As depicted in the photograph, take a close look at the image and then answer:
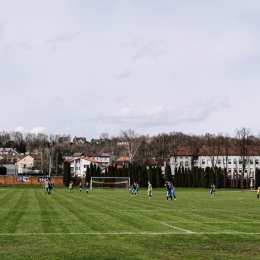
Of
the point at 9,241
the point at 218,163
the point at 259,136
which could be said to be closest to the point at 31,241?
the point at 9,241

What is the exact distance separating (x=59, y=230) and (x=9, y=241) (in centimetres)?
304

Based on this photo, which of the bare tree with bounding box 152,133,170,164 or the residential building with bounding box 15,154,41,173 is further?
the residential building with bounding box 15,154,41,173

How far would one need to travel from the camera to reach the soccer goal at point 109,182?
290 feet

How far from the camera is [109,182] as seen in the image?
294 ft

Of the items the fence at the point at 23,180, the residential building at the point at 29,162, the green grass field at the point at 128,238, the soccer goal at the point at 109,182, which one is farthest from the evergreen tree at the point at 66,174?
Result: the residential building at the point at 29,162

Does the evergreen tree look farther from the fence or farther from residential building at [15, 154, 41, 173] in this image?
residential building at [15, 154, 41, 173]

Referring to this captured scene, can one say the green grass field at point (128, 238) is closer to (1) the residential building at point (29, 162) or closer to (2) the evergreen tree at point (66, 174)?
(2) the evergreen tree at point (66, 174)

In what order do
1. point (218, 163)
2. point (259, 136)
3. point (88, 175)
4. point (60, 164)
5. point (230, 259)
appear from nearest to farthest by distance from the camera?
point (230, 259)
point (88, 175)
point (259, 136)
point (218, 163)
point (60, 164)

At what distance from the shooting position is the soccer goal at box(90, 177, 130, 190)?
8831cm

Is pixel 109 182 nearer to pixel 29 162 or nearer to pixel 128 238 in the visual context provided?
pixel 128 238

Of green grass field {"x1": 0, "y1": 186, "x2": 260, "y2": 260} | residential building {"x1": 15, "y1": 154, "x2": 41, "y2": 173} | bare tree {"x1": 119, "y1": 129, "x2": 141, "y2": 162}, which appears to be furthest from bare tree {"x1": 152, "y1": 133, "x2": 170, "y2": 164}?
green grass field {"x1": 0, "y1": 186, "x2": 260, "y2": 260}

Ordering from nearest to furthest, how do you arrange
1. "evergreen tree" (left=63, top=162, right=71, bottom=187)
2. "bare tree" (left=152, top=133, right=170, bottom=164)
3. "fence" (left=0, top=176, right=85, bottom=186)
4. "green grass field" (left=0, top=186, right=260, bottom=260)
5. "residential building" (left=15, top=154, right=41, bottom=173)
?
"green grass field" (left=0, top=186, right=260, bottom=260)
"evergreen tree" (left=63, top=162, right=71, bottom=187)
"fence" (left=0, top=176, right=85, bottom=186)
"bare tree" (left=152, top=133, right=170, bottom=164)
"residential building" (left=15, top=154, right=41, bottom=173)

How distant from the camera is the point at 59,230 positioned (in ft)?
55.3

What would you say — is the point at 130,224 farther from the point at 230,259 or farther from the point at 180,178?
the point at 180,178
